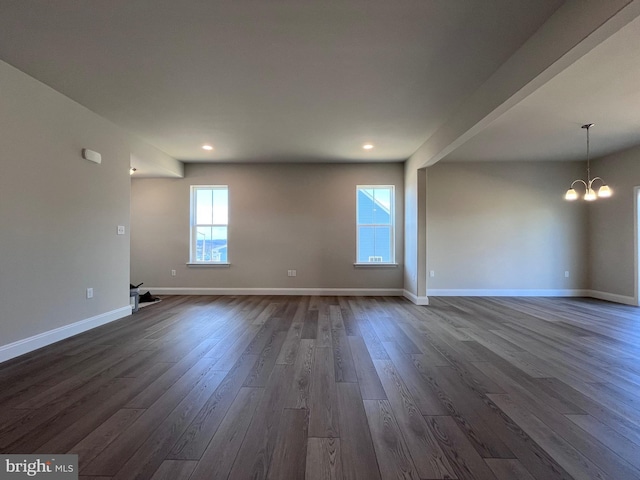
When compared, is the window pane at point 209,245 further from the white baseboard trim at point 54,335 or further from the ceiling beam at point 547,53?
the ceiling beam at point 547,53

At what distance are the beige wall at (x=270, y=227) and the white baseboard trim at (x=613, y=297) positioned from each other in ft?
12.4

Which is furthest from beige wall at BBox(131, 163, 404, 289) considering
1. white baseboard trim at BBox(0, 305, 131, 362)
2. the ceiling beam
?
the ceiling beam

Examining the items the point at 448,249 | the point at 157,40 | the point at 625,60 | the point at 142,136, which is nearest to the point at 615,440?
the point at 625,60

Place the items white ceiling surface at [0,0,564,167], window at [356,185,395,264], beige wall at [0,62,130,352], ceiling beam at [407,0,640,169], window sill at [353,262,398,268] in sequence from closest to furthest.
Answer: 1. ceiling beam at [407,0,640,169]
2. white ceiling surface at [0,0,564,167]
3. beige wall at [0,62,130,352]
4. window sill at [353,262,398,268]
5. window at [356,185,395,264]

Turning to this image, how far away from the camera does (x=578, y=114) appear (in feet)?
12.8

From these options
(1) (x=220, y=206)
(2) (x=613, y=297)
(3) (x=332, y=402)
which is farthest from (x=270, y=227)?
(2) (x=613, y=297)

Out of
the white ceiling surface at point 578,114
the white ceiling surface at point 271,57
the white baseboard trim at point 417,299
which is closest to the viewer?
the white ceiling surface at point 271,57

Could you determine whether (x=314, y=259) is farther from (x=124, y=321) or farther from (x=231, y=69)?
(x=231, y=69)

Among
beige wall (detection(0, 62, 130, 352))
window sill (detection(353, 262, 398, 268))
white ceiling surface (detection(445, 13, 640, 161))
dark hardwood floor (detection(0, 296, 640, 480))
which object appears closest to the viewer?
dark hardwood floor (detection(0, 296, 640, 480))

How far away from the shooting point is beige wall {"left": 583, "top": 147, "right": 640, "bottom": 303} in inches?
214

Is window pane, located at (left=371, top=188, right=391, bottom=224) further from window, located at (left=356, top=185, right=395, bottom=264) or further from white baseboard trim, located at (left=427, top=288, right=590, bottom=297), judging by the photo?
white baseboard trim, located at (left=427, top=288, right=590, bottom=297)

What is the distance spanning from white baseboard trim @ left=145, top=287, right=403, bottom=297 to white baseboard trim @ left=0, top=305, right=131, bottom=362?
6.25 feet

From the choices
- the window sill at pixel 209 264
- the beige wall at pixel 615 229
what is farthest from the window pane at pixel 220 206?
the beige wall at pixel 615 229

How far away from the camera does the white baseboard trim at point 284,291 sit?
20.4 ft
